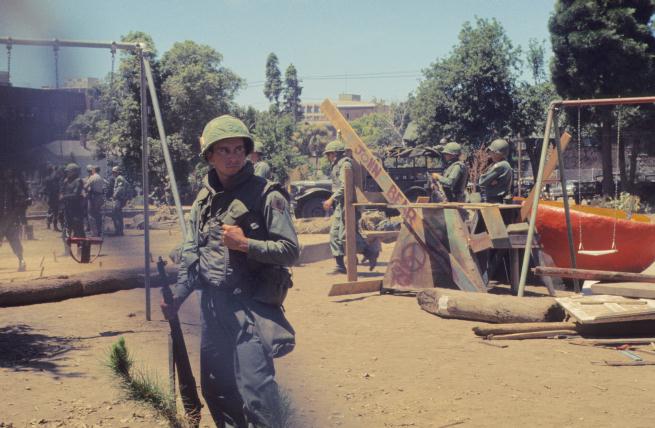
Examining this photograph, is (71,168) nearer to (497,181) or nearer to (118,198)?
(118,198)

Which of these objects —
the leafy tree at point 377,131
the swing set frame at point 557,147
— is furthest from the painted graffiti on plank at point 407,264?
the leafy tree at point 377,131

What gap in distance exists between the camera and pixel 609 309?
267 inches

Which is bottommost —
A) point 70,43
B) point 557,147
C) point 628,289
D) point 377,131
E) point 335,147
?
point 628,289

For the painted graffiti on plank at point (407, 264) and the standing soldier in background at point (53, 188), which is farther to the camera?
the standing soldier in background at point (53, 188)

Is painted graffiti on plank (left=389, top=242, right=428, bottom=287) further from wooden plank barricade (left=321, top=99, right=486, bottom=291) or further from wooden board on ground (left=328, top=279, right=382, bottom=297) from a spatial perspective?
wooden board on ground (left=328, top=279, right=382, bottom=297)

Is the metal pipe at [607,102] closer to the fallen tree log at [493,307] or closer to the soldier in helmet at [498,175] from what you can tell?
the soldier in helmet at [498,175]

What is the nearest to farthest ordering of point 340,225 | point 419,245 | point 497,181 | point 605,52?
point 419,245
point 497,181
point 340,225
point 605,52

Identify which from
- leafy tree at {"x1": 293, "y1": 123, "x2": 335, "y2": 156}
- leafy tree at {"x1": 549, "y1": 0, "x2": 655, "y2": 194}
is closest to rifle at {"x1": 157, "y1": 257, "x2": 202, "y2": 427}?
leafy tree at {"x1": 549, "y1": 0, "x2": 655, "y2": 194}

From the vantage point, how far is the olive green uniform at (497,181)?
9719 mm

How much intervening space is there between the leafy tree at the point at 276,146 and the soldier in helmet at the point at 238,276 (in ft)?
117

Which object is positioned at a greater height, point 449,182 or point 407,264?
point 449,182

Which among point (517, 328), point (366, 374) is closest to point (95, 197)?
point (517, 328)

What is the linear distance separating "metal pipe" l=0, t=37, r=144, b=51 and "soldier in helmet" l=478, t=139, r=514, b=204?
15.1 feet

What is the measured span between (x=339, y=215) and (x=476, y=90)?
22707mm
